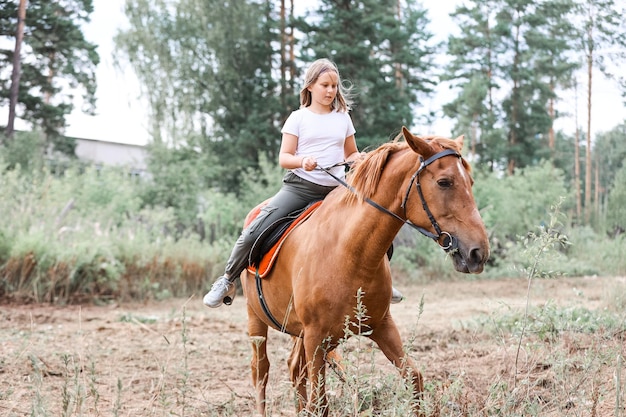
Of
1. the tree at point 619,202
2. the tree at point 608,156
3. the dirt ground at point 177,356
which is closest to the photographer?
the dirt ground at point 177,356

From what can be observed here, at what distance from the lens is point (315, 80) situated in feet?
13.2

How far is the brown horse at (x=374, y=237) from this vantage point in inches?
118

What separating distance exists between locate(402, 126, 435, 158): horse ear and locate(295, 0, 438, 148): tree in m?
18.1

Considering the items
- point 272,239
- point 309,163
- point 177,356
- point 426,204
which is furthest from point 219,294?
point 426,204

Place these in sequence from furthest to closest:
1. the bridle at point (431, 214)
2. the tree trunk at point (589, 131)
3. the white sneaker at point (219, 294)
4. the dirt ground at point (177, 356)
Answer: the tree trunk at point (589, 131)
the white sneaker at point (219, 294)
the dirt ground at point (177, 356)
the bridle at point (431, 214)

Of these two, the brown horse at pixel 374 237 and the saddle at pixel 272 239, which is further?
the saddle at pixel 272 239

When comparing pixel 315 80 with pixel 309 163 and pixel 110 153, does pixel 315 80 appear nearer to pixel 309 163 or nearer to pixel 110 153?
pixel 309 163

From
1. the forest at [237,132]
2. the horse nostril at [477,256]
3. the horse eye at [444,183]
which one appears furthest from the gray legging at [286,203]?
the forest at [237,132]

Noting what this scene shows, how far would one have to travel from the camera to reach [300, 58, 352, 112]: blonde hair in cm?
401

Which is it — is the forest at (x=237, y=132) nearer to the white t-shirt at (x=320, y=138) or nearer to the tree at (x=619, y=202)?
the tree at (x=619, y=202)

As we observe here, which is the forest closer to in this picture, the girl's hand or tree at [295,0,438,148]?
tree at [295,0,438,148]

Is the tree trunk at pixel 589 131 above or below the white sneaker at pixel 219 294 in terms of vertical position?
above

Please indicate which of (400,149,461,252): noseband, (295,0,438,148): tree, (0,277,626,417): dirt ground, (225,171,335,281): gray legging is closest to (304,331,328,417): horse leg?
→ (0,277,626,417): dirt ground

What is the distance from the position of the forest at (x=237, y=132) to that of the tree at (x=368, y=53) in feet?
0.26
